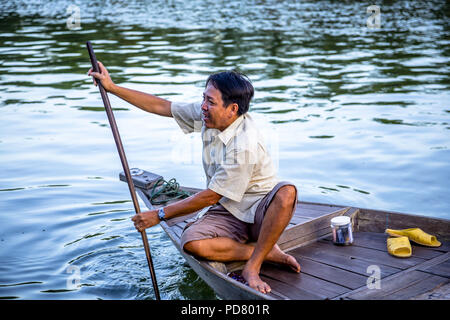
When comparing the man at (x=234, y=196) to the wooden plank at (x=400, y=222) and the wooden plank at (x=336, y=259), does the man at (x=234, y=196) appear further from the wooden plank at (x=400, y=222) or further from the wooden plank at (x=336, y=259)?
the wooden plank at (x=400, y=222)

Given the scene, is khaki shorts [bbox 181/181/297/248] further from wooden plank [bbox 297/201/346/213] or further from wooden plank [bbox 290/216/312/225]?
wooden plank [bbox 297/201/346/213]

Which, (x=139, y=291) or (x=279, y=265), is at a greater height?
(x=279, y=265)

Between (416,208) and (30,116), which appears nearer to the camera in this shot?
(416,208)

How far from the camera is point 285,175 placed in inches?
261

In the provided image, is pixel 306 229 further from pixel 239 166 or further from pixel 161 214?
pixel 161 214

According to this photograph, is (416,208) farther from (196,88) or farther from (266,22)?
(266,22)

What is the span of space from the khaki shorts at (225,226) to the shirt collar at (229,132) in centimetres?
42

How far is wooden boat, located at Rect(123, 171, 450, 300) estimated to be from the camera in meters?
3.30

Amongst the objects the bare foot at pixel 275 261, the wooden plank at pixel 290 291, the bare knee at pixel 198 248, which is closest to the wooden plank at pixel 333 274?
the bare foot at pixel 275 261

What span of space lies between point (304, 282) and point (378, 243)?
2.59 feet

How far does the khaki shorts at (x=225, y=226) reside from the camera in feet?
11.7

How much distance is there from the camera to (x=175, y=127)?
27.8ft
